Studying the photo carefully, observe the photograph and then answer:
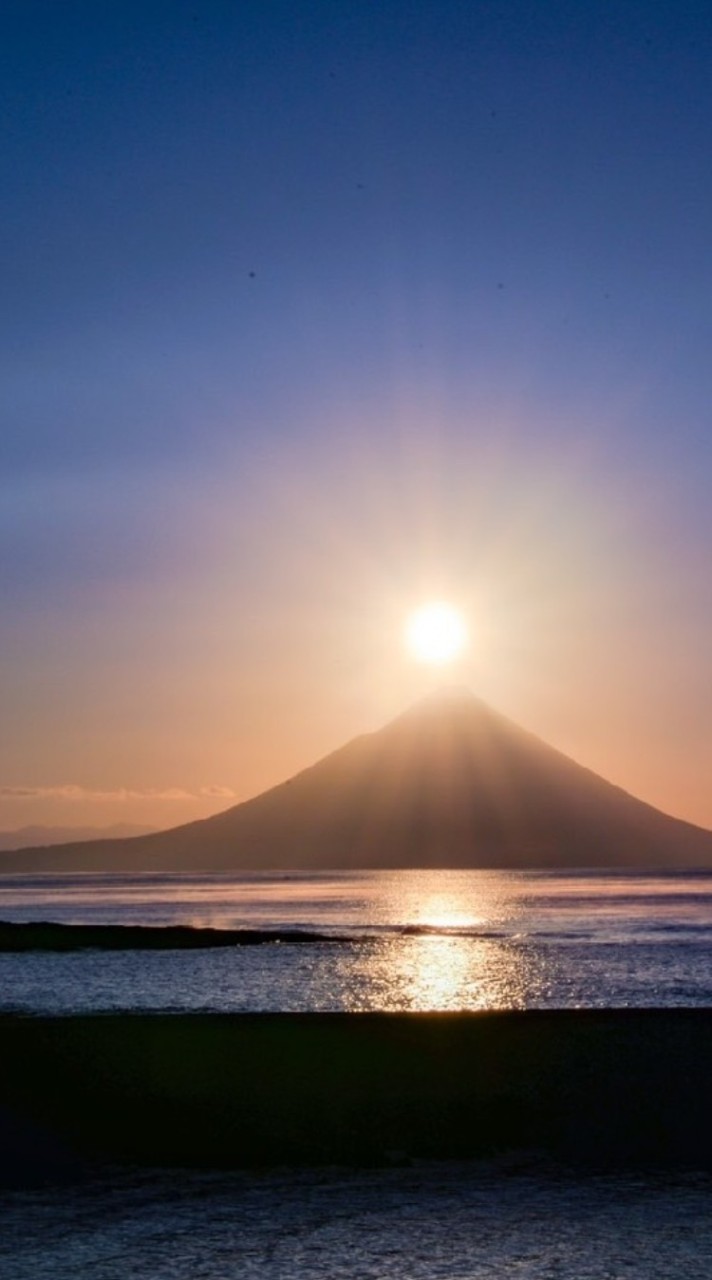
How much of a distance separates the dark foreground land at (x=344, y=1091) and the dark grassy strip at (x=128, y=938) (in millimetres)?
35544

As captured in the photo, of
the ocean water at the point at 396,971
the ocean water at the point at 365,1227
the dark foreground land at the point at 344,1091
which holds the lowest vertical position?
the ocean water at the point at 365,1227

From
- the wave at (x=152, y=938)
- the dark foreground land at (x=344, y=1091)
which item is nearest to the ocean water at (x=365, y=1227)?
the dark foreground land at (x=344, y=1091)

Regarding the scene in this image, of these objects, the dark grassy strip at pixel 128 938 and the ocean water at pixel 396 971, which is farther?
the dark grassy strip at pixel 128 938

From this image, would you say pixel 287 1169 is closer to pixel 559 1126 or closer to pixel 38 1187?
pixel 38 1187

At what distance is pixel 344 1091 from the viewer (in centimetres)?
1964

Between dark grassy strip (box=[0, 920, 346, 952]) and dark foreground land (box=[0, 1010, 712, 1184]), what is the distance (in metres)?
35.5

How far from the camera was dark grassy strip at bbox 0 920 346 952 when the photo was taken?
6169 cm

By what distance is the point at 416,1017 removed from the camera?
2794 centimetres

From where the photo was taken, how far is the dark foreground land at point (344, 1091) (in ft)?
55.6

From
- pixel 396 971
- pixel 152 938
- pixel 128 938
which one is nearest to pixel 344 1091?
pixel 396 971

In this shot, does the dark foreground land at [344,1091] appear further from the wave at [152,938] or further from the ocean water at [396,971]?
the wave at [152,938]

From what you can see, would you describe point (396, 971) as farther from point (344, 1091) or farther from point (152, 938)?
point (344, 1091)

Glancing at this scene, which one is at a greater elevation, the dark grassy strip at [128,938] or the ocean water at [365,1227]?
the dark grassy strip at [128,938]

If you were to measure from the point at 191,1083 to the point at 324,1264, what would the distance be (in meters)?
8.85
